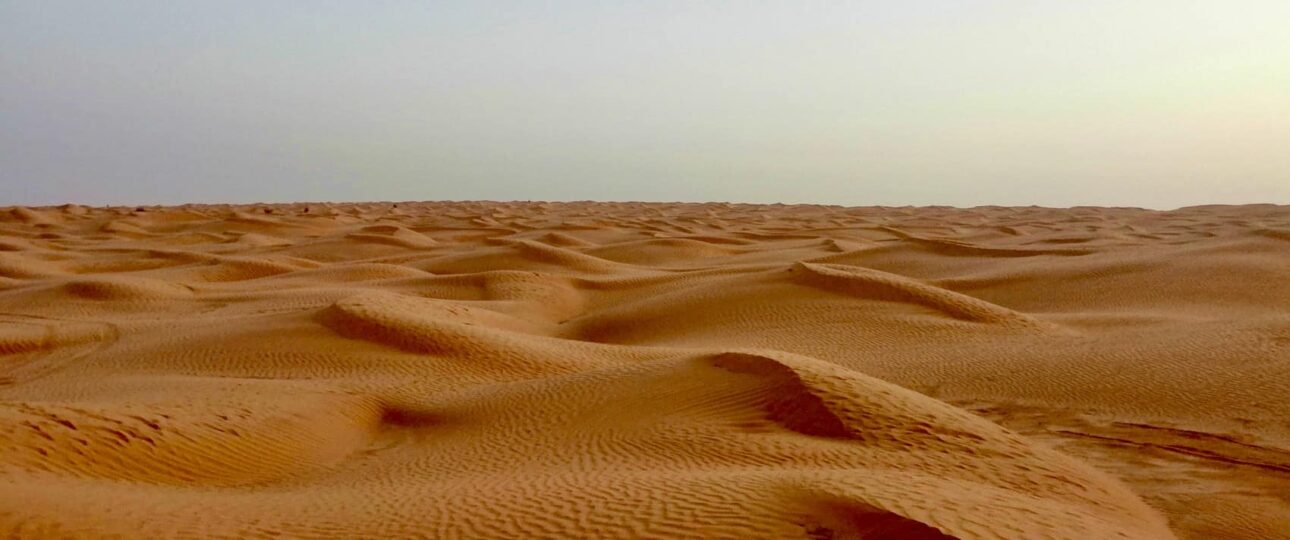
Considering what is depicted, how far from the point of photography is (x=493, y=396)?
5508mm

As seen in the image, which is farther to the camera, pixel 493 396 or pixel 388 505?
pixel 493 396

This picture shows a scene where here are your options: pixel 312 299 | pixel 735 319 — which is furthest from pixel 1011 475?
pixel 312 299

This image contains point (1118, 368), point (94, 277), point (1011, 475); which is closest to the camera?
point (1011, 475)

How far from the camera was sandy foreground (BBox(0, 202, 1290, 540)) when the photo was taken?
329cm

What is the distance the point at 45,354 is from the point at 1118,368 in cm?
706

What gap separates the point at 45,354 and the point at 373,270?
5474mm

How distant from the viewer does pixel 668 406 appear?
4812 millimetres

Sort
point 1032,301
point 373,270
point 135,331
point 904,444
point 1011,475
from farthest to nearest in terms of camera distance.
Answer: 1. point 373,270
2. point 1032,301
3. point 135,331
4. point 904,444
5. point 1011,475

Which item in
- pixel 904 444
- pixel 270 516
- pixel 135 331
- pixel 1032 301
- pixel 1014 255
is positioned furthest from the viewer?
pixel 1014 255

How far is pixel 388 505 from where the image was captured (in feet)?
11.4

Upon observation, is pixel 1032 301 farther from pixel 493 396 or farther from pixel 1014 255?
pixel 493 396

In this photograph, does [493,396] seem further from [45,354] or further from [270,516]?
[45,354]

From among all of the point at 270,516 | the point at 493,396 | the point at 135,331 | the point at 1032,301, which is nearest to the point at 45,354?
the point at 135,331

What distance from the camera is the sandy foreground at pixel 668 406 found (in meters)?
3.29
